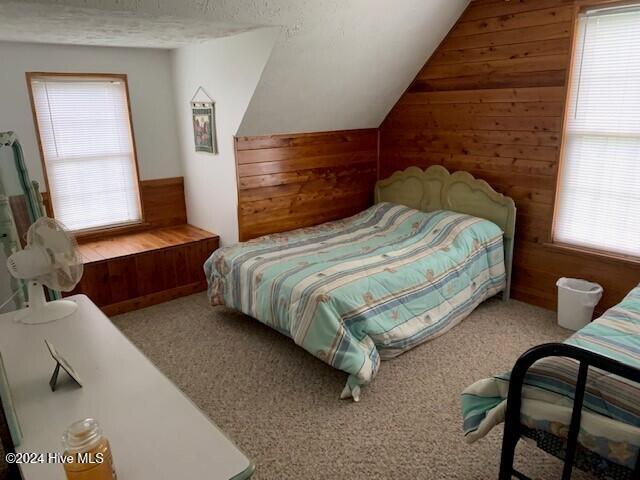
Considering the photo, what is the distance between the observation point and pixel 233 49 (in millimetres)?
3283

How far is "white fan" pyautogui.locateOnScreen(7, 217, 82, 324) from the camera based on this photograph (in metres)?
1.78

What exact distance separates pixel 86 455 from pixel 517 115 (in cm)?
344

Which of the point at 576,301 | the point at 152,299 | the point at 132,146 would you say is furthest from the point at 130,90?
the point at 576,301

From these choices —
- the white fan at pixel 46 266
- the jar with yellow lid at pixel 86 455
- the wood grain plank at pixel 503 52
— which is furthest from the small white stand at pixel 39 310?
the wood grain plank at pixel 503 52

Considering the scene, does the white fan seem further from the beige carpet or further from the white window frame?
the white window frame

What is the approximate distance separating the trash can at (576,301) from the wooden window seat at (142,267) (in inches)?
109

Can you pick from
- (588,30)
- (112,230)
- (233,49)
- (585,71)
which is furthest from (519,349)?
(112,230)

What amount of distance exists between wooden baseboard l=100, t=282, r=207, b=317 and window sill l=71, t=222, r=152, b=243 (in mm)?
741

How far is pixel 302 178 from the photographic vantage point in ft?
13.2

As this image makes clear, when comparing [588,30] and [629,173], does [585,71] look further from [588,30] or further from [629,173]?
[629,173]

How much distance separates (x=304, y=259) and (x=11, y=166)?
1.72m

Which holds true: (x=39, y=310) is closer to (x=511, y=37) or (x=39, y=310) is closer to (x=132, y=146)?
(x=132, y=146)

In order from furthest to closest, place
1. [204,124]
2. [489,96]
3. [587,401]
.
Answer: [204,124], [489,96], [587,401]

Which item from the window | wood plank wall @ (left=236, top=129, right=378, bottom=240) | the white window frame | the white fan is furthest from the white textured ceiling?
the window
